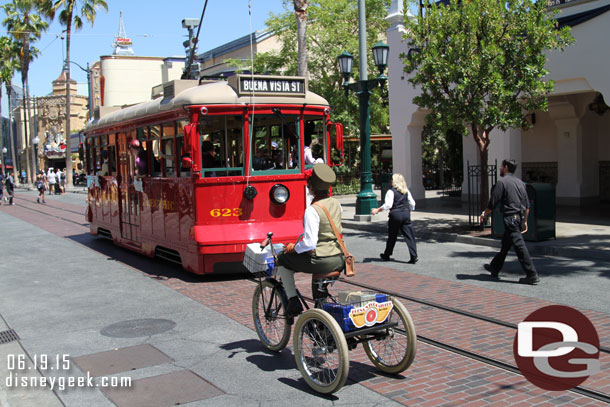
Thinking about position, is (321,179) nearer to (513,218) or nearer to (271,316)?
(271,316)

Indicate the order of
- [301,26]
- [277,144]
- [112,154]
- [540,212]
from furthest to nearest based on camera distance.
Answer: [301,26] → [112,154] → [540,212] → [277,144]

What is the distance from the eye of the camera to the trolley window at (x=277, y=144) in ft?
32.3

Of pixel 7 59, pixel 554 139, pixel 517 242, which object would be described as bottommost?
pixel 517 242

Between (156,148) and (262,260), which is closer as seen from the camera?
(262,260)

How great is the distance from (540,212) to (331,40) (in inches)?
842

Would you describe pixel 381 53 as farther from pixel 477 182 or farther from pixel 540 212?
pixel 540 212

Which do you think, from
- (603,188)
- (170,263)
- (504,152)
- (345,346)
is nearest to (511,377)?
(345,346)

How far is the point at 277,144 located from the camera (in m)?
10.1

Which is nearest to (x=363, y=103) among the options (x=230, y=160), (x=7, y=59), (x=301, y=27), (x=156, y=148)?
(x=301, y=27)

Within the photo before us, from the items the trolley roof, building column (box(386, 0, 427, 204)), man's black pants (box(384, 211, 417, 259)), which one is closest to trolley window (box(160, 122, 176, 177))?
the trolley roof

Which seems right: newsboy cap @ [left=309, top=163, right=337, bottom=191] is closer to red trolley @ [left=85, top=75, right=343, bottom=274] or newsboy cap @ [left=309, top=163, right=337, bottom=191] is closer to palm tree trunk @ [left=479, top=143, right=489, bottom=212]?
red trolley @ [left=85, top=75, right=343, bottom=274]

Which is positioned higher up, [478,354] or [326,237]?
[326,237]

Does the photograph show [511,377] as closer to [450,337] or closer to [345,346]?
[450,337]

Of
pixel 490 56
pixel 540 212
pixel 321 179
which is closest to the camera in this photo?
pixel 321 179
